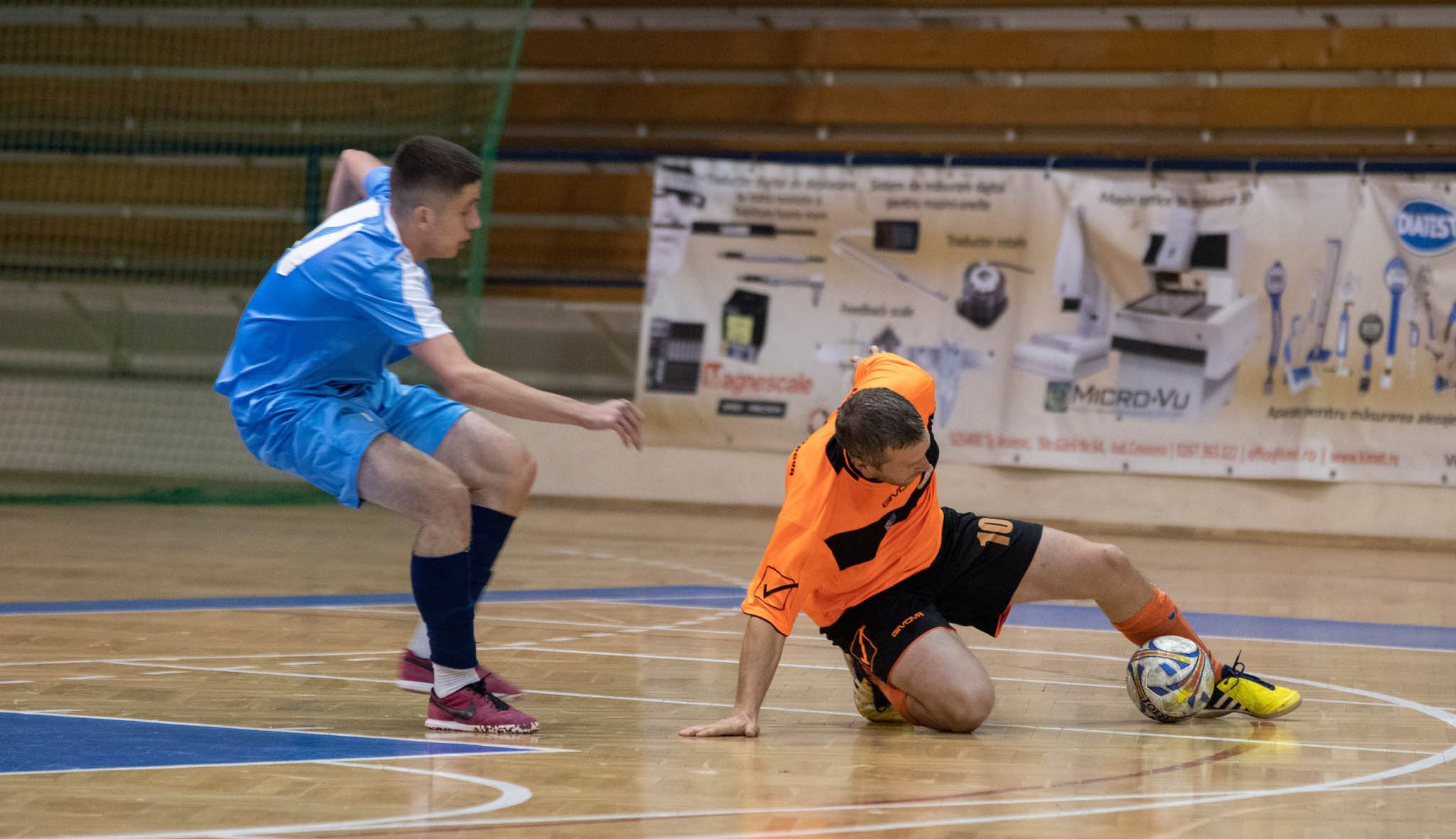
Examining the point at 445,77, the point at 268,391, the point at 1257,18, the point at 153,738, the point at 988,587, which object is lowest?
the point at 153,738

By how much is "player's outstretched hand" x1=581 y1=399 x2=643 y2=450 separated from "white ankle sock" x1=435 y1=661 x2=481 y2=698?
2.44 feet

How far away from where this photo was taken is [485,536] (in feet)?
13.2

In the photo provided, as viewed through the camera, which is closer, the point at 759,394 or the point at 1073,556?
the point at 1073,556

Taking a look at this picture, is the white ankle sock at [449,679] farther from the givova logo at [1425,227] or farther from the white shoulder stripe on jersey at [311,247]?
the givova logo at [1425,227]

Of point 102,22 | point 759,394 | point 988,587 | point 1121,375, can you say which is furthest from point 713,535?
point 102,22

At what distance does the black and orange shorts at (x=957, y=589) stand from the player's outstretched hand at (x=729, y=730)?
437mm

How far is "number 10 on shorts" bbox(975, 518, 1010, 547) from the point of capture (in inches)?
163

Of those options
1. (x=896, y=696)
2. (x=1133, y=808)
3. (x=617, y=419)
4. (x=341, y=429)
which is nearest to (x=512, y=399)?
(x=617, y=419)

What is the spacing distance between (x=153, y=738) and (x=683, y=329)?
7.66 metres

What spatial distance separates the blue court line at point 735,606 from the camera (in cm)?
580

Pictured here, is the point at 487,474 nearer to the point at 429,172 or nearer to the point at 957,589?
the point at 429,172

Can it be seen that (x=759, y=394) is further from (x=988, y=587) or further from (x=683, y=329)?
(x=988, y=587)

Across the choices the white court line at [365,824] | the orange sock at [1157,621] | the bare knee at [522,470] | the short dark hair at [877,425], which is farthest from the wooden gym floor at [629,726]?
the short dark hair at [877,425]

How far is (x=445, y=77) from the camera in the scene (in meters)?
11.8
